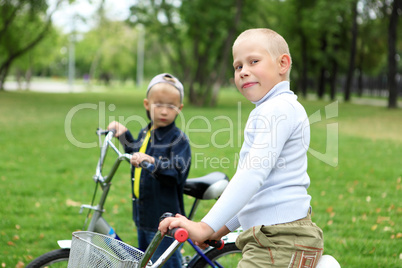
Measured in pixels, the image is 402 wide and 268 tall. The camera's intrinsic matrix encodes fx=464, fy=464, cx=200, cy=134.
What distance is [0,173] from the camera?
7.98 meters

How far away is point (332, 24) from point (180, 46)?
9.27 meters

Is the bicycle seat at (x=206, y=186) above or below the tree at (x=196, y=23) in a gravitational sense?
below

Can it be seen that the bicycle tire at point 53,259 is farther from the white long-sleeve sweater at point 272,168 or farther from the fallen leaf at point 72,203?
the fallen leaf at point 72,203

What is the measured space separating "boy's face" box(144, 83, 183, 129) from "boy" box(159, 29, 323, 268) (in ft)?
4.44

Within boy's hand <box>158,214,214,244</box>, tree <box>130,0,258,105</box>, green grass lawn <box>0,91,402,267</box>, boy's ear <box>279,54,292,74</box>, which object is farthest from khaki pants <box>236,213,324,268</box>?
tree <box>130,0,258,105</box>

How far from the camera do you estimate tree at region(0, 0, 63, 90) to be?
106ft

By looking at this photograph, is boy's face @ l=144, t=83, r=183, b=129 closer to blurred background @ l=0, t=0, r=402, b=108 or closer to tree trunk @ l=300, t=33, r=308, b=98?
blurred background @ l=0, t=0, r=402, b=108

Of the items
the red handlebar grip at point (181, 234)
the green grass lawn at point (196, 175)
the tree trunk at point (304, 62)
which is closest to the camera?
the red handlebar grip at point (181, 234)

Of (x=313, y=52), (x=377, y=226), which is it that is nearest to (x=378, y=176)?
(x=377, y=226)

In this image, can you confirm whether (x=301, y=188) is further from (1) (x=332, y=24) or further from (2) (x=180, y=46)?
(1) (x=332, y=24)

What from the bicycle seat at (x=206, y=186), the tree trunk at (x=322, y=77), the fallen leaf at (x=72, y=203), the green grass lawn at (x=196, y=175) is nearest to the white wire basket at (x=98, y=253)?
the bicycle seat at (x=206, y=186)

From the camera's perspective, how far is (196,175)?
8.17m

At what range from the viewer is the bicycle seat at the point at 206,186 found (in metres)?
3.15

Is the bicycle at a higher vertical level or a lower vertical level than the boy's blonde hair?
lower
